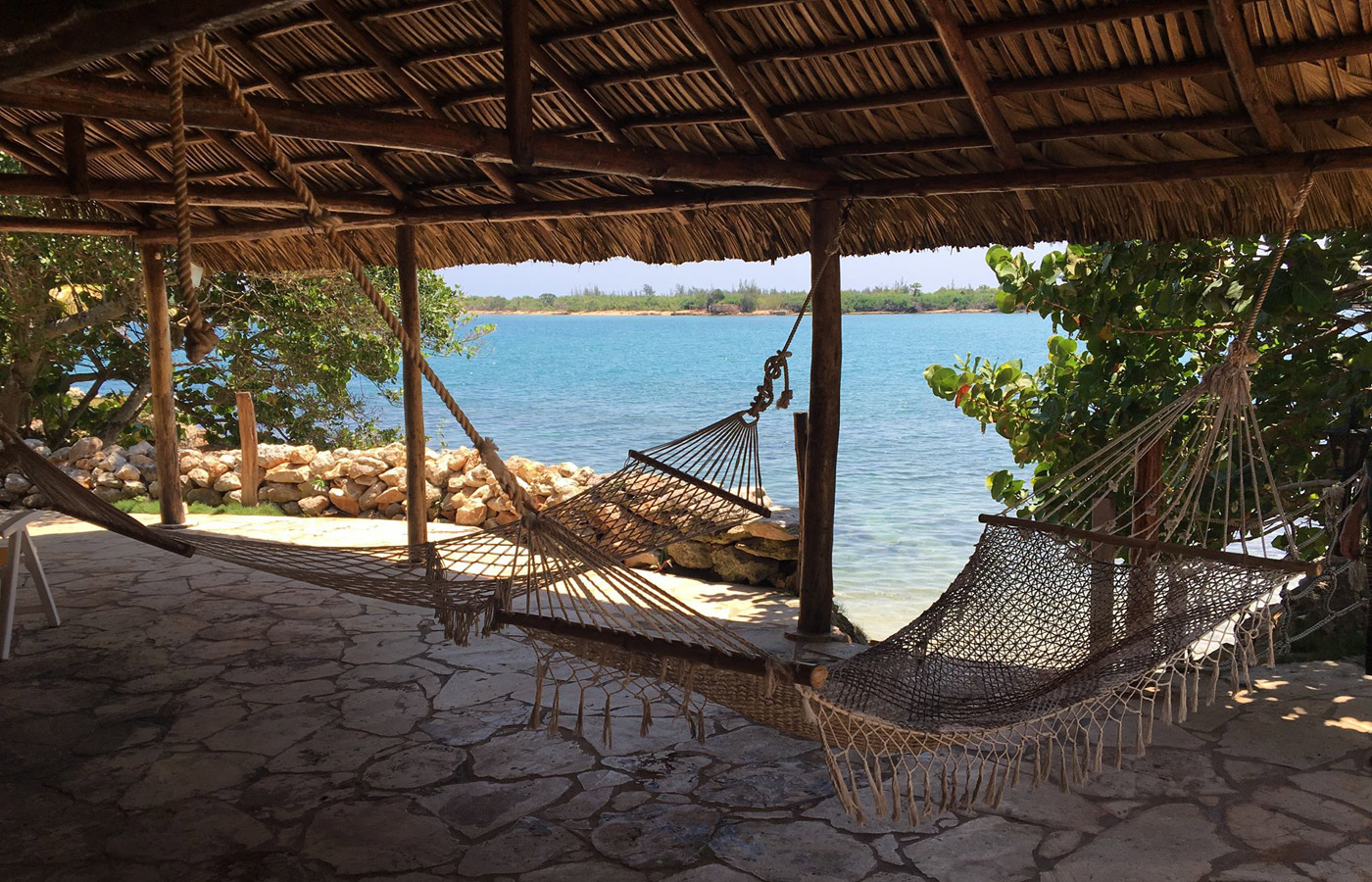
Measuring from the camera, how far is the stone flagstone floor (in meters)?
1.88

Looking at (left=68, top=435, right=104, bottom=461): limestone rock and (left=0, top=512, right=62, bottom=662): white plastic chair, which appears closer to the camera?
(left=0, top=512, right=62, bottom=662): white plastic chair

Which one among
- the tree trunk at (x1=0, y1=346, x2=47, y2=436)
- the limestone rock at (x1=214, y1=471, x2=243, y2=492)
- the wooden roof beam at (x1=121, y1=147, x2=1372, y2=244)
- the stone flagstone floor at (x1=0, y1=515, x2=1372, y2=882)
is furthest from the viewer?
the tree trunk at (x1=0, y1=346, x2=47, y2=436)

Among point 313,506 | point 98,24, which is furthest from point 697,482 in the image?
point 313,506

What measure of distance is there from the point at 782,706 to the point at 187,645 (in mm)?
2349

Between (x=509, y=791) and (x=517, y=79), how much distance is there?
1.62 metres

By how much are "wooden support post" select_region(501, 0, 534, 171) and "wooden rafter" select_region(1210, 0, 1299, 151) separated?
4.79 feet

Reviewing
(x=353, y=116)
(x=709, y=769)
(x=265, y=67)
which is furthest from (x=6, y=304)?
(x=709, y=769)

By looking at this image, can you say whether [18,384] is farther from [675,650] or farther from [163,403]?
[675,650]

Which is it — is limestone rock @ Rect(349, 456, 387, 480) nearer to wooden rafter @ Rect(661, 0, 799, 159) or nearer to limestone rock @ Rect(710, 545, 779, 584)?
limestone rock @ Rect(710, 545, 779, 584)

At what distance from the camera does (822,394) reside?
10.2 ft

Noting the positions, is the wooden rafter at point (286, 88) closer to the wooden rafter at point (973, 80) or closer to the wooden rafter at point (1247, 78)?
the wooden rafter at point (973, 80)

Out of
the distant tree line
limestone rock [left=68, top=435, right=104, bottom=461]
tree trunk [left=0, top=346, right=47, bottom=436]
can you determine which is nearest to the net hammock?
limestone rock [left=68, top=435, right=104, bottom=461]

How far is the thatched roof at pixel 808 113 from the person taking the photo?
2.24 m

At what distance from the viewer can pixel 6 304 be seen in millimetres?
6523
